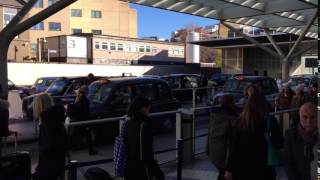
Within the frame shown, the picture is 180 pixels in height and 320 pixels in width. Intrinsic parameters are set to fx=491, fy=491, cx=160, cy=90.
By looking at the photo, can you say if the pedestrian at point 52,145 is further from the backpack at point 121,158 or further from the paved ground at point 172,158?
the paved ground at point 172,158

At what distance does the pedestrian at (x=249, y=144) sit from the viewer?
16.3 ft

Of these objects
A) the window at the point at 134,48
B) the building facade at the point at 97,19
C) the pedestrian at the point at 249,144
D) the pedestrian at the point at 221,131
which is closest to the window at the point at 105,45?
the window at the point at 134,48

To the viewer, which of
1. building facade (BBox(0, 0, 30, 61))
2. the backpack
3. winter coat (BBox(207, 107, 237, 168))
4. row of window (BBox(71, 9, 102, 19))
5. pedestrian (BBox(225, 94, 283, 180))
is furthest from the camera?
row of window (BBox(71, 9, 102, 19))

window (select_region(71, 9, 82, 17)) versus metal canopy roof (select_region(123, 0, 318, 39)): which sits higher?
window (select_region(71, 9, 82, 17))

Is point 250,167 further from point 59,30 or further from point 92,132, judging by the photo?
point 59,30

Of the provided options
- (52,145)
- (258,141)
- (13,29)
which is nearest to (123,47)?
(13,29)

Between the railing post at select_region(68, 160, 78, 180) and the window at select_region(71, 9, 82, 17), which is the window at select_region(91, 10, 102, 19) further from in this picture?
the railing post at select_region(68, 160, 78, 180)

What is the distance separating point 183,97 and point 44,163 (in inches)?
724

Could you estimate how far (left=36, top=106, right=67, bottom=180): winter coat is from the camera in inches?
213

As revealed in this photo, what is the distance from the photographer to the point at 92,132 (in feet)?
31.4

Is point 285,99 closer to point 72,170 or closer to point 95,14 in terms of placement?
point 72,170

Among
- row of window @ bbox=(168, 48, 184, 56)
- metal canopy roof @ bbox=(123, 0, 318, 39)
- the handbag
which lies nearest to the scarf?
the handbag

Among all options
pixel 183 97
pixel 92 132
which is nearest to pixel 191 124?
pixel 92 132

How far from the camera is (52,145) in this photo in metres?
5.42
